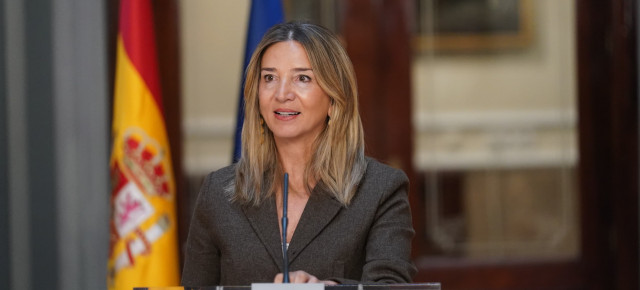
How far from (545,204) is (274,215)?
2678mm

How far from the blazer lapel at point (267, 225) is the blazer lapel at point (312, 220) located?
28mm

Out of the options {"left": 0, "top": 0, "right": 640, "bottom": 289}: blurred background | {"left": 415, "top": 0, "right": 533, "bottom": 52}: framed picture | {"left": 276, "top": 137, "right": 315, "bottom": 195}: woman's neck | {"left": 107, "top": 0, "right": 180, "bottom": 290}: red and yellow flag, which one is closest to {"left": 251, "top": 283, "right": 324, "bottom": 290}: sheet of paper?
{"left": 276, "top": 137, "right": 315, "bottom": 195}: woman's neck

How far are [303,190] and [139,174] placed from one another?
1238 millimetres

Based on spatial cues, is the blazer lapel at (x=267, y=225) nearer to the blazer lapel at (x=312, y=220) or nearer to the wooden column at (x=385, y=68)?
the blazer lapel at (x=312, y=220)

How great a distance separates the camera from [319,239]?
1793mm

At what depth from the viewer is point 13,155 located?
3262 mm

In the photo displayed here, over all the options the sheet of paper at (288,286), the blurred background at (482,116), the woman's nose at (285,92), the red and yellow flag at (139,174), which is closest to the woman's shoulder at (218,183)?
the woman's nose at (285,92)

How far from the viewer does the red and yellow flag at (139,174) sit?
9.70 ft

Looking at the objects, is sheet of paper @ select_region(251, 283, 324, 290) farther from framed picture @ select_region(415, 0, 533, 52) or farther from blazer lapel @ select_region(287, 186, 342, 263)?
framed picture @ select_region(415, 0, 533, 52)

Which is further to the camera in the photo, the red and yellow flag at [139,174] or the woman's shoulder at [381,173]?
the red and yellow flag at [139,174]

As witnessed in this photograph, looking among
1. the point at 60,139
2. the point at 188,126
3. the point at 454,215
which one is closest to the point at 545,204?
the point at 454,215

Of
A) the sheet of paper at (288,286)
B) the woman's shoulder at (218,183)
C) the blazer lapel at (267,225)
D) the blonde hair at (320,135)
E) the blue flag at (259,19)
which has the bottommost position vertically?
the sheet of paper at (288,286)

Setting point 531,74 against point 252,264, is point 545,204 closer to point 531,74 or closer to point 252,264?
point 531,74

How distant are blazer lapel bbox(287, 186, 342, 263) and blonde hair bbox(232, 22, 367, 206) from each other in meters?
0.02
